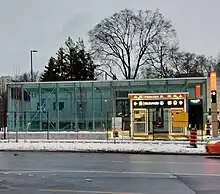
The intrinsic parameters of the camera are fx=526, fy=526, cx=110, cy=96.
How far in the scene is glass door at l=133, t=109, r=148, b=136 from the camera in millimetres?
40750

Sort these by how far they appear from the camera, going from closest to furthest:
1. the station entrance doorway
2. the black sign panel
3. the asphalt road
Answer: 1. the asphalt road
2. the station entrance doorway
3. the black sign panel

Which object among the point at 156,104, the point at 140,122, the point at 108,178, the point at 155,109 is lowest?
the point at 108,178

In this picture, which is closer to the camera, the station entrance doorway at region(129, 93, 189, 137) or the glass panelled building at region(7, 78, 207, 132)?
the station entrance doorway at region(129, 93, 189, 137)

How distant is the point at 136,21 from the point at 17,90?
1072 inches

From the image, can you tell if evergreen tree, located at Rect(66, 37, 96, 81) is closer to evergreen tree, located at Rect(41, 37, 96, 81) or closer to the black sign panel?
evergreen tree, located at Rect(41, 37, 96, 81)

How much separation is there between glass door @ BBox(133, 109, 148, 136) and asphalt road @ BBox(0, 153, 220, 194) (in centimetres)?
2099

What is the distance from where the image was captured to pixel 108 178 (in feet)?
48.4

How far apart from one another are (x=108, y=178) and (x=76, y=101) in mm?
34814

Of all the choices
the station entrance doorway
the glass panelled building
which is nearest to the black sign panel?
the station entrance doorway

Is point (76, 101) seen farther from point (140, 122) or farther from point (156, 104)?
point (156, 104)

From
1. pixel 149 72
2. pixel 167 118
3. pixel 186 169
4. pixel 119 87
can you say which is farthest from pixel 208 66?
pixel 186 169

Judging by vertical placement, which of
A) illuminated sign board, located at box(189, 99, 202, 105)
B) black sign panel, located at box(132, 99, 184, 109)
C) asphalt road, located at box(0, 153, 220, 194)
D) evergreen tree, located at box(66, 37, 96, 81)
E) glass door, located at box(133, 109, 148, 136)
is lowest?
asphalt road, located at box(0, 153, 220, 194)

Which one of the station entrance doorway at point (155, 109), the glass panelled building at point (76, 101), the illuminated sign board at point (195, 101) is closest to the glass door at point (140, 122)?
the station entrance doorway at point (155, 109)

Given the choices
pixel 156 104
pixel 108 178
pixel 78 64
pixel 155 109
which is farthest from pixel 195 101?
pixel 78 64
